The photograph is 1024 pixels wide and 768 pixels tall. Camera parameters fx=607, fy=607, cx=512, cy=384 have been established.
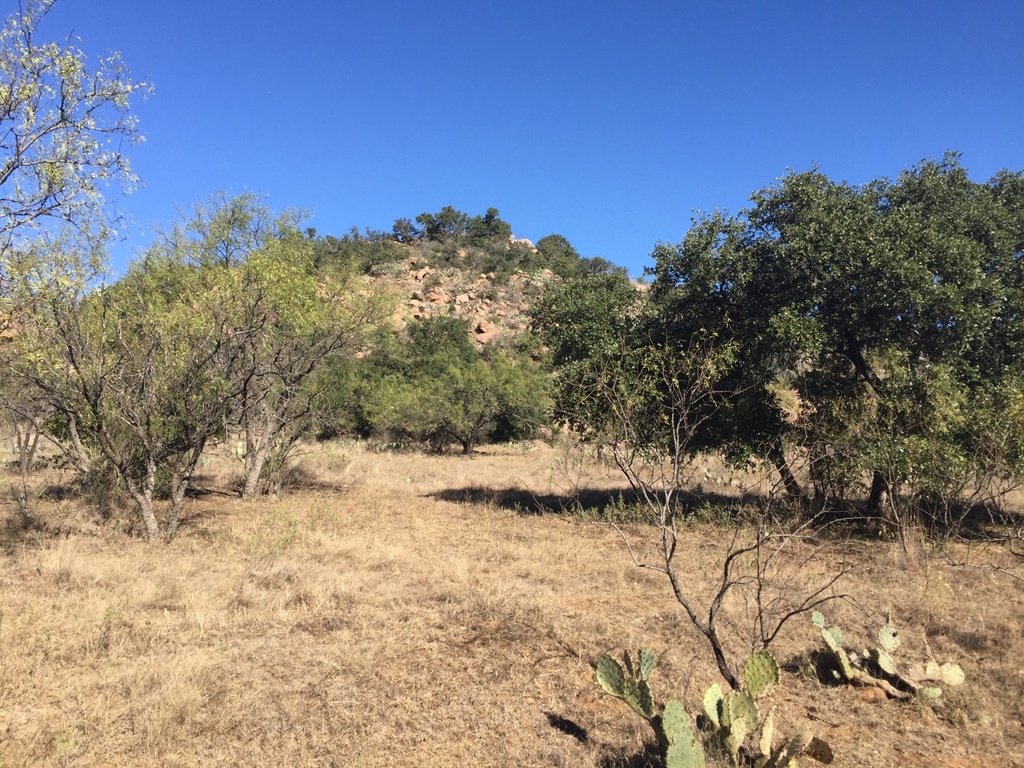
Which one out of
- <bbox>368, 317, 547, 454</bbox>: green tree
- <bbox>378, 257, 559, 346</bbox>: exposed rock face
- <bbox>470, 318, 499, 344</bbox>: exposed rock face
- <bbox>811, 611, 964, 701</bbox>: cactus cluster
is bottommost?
<bbox>811, 611, 964, 701</bbox>: cactus cluster

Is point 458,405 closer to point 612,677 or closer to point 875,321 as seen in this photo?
point 875,321

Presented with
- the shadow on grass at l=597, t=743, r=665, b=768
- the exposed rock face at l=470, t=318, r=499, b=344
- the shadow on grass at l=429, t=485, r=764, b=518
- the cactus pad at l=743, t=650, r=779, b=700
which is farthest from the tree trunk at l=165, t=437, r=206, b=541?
the exposed rock face at l=470, t=318, r=499, b=344

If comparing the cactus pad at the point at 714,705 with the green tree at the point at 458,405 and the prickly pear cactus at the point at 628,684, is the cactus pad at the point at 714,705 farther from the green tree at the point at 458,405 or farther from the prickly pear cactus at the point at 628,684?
the green tree at the point at 458,405

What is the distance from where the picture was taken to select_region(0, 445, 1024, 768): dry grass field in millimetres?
4270

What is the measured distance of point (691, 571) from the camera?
28.7ft

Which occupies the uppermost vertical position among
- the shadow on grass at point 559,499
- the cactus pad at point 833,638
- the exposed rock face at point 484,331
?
the exposed rock face at point 484,331

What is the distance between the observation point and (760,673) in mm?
4270

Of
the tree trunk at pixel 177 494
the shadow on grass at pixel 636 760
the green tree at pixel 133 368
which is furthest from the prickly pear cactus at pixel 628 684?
the tree trunk at pixel 177 494

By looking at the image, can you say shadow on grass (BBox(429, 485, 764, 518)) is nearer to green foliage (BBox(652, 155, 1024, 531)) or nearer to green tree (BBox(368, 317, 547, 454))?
green foliage (BBox(652, 155, 1024, 531))

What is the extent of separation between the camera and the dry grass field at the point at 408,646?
4270mm

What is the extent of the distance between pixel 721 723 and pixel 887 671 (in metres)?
2.08

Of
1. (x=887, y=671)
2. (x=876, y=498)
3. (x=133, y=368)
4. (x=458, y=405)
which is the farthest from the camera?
(x=458, y=405)

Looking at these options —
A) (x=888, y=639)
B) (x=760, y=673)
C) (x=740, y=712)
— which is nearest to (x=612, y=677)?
(x=740, y=712)

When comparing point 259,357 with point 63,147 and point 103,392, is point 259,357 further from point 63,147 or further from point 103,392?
point 63,147
